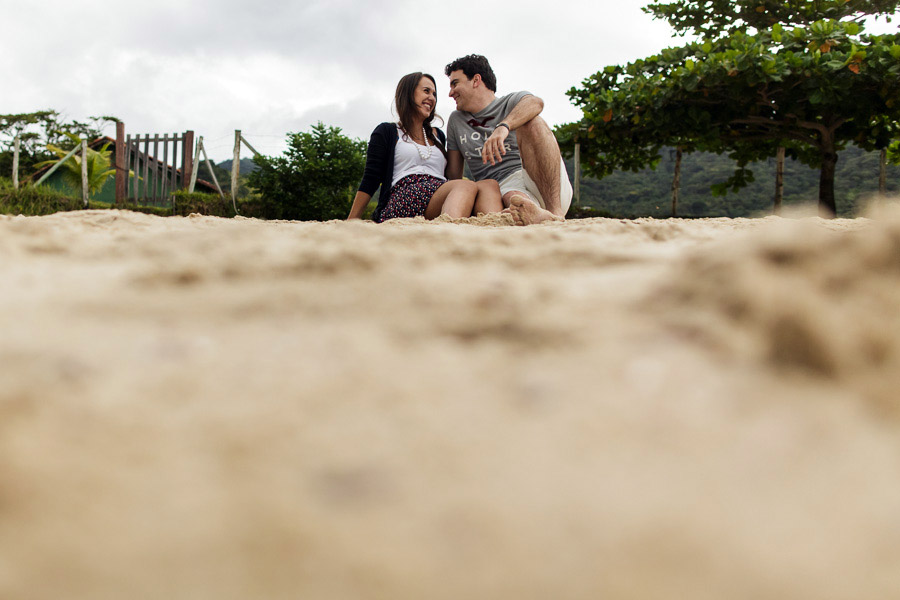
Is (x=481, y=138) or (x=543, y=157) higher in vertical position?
(x=481, y=138)

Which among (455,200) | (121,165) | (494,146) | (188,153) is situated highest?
(188,153)

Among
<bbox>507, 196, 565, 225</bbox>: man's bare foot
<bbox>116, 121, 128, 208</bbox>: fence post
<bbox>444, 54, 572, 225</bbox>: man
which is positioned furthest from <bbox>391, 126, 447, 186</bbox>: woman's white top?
<bbox>116, 121, 128, 208</bbox>: fence post

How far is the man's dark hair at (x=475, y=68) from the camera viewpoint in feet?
9.75

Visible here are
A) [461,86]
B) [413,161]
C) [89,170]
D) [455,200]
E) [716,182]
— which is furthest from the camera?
[716,182]

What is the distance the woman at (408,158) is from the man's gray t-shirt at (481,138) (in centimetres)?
18

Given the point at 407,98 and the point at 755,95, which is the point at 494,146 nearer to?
the point at 407,98

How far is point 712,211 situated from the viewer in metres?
20.8

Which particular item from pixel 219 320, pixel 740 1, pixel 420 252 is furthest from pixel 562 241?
pixel 740 1

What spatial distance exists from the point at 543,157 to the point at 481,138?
52 centimetres

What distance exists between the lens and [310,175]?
32.9ft

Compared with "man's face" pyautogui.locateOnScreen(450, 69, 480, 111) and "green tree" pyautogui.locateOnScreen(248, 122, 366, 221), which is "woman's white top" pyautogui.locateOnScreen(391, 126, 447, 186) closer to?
"man's face" pyautogui.locateOnScreen(450, 69, 480, 111)

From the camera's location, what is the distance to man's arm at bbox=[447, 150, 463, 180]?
331 cm

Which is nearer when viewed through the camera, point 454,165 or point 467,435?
point 467,435

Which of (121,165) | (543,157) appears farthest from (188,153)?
(543,157)
